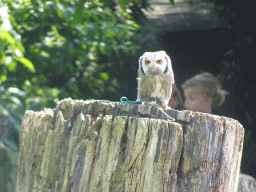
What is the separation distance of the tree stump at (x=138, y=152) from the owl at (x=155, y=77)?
1.37 ft

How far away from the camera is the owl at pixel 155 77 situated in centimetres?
185

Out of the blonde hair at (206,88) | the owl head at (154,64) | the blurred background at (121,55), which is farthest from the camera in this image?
the blurred background at (121,55)

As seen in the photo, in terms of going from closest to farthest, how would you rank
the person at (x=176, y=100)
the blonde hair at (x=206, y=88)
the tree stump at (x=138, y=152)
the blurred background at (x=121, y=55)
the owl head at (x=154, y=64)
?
the tree stump at (x=138, y=152), the owl head at (x=154, y=64), the person at (x=176, y=100), the blonde hair at (x=206, y=88), the blurred background at (x=121, y=55)

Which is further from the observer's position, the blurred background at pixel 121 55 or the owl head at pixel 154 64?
the blurred background at pixel 121 55

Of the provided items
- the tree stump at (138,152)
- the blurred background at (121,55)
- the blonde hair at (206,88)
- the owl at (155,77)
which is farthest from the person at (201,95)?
the tree stump at (138,152)

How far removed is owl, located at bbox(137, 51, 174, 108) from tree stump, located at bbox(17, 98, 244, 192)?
42cm

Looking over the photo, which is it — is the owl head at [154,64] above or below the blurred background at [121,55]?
below

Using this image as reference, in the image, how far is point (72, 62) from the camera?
436cm

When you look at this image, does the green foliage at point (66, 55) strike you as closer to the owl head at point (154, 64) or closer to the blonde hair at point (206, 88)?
the blonde hair at point (206, 88)

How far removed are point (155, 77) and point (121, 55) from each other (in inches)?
100

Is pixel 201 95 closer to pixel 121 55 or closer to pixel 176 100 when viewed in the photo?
pixel 176 100

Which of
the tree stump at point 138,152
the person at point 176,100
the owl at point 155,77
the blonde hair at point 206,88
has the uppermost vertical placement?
the blonde hair at point 206,88

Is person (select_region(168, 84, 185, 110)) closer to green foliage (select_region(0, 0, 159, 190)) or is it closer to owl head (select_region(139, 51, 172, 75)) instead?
owl head (select_region(139, 51, 172, 75))

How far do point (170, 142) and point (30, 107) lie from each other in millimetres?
3016
